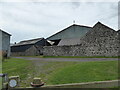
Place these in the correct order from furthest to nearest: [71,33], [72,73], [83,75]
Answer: [71,33]
[72,73]
[83,75]

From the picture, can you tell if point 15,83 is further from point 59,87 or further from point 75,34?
point 75,34

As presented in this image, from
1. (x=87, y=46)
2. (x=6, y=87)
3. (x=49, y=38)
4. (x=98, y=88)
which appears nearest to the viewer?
(x=98, y=88)

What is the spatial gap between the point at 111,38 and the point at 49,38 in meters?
20.5

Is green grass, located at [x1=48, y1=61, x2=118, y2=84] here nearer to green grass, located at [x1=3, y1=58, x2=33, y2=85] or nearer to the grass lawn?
the grass lawn

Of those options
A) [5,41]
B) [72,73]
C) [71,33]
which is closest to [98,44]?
[72,73]

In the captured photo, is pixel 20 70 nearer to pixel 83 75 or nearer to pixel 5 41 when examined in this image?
pixel 83 75

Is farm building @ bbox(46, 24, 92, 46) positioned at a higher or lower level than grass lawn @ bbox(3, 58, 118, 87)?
higher

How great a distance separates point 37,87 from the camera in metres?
4.75

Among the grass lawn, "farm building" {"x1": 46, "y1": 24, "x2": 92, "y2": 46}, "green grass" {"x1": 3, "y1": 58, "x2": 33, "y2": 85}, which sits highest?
"farm building" {"x1": 46, "y1": 24, "x2": 92, "y2": 46}

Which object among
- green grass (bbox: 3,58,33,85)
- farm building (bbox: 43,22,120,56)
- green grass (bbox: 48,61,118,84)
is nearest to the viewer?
green grass (bbox: 48,61,118,84)

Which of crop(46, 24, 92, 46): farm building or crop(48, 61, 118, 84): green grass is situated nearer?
crop(48, 61, 118, 84): green grass

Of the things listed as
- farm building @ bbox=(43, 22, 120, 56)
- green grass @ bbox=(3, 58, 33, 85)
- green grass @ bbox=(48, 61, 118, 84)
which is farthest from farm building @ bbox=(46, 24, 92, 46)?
green grass @ bbox=(48, 61, 118, 84)

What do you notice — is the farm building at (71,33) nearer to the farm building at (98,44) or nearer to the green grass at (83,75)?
the farm building at (98,44)

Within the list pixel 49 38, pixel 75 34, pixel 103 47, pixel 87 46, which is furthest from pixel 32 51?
pixel 103 47
